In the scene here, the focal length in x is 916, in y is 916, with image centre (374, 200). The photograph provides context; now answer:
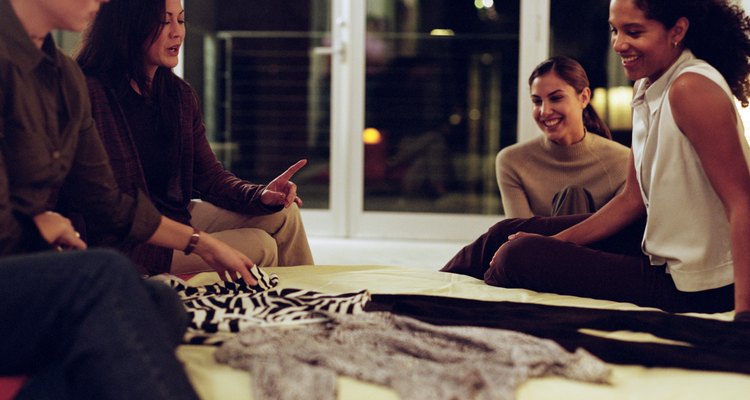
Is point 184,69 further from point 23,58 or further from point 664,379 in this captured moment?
point 664,379

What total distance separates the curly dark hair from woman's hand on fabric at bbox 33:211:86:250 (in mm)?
1241

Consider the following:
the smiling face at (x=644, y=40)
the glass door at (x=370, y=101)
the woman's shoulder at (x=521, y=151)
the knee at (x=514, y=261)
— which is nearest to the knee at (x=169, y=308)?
the knee at (x=514, y=261)

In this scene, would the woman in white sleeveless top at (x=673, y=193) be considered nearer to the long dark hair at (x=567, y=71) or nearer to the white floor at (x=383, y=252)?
the long dark hair at (x=567, y=71)

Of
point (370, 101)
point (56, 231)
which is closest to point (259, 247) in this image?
point (56, 231)

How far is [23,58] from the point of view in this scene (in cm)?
145

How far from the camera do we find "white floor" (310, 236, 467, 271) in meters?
4.08

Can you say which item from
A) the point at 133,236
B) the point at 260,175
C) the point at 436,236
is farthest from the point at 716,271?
the point at 260,175

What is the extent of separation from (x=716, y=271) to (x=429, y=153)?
332cm

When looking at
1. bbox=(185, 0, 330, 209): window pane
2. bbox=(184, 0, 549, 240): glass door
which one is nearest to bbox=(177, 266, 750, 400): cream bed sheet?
bbox=(184, 0, 549, 240): glass door

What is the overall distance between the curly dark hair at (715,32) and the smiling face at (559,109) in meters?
1.05

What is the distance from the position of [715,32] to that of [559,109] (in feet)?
3.62

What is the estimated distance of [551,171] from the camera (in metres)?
3.10

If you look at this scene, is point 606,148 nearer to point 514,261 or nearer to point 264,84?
point 514,261

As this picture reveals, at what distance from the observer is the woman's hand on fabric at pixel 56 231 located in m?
1.47
